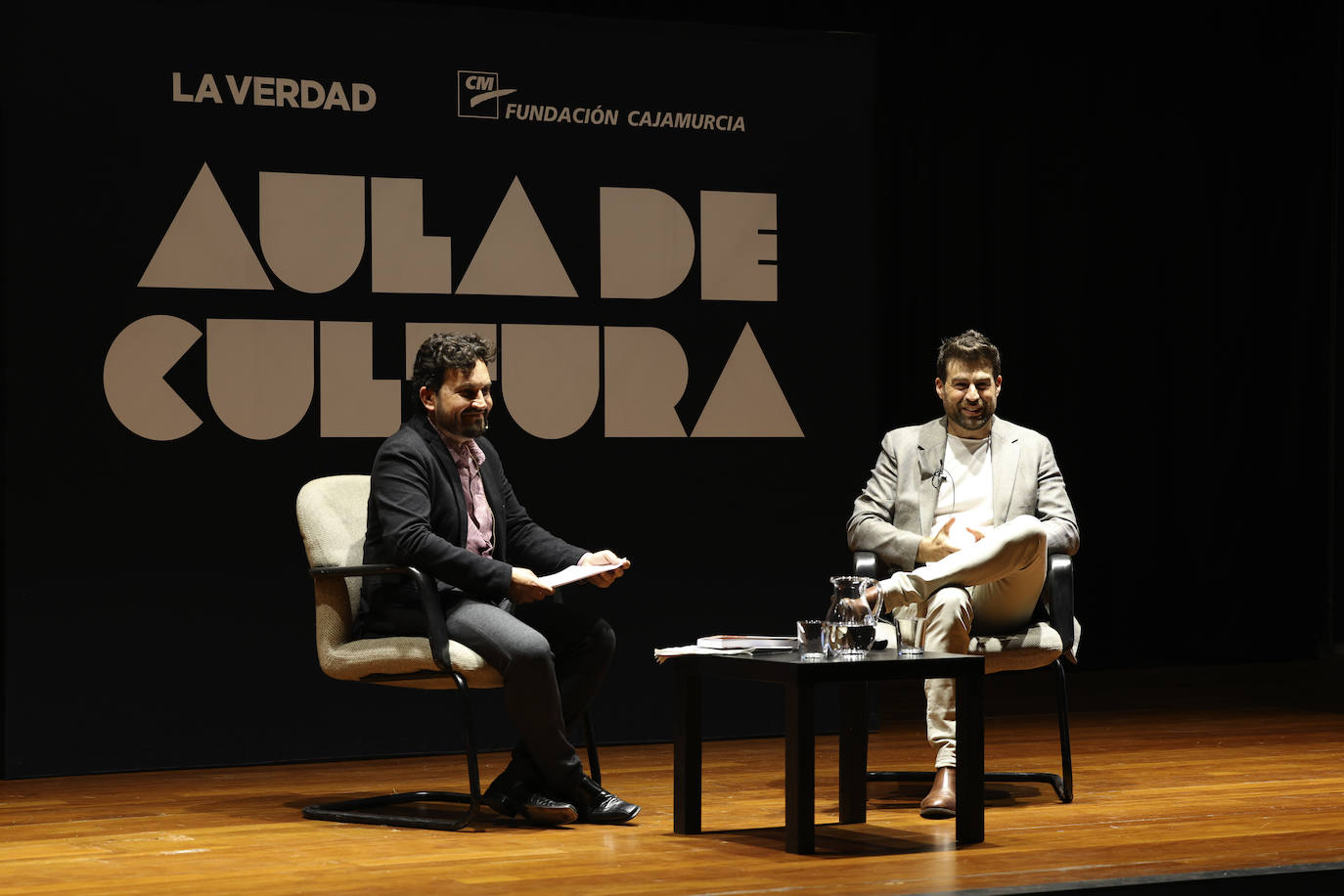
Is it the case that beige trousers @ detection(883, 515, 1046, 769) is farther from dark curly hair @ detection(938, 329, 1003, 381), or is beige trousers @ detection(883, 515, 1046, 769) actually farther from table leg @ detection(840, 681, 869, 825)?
dark curly hair @ detection(938, 329, 1003, 381)

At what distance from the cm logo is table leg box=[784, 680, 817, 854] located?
2.40 m

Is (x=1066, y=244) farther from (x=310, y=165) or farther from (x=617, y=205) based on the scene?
(x=310, y=165)

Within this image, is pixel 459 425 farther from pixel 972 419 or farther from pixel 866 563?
pixel 972 419

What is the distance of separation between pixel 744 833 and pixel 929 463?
4.00 feet

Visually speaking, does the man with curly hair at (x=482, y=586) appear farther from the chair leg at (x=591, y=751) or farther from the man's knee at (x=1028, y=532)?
the man's knee at (x=1028, y=532)

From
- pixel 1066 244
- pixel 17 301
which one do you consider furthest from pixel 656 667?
pixel 1066 244

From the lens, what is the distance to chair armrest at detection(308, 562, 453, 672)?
4.15 meters

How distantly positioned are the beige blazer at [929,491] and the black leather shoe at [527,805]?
1075 millimetres

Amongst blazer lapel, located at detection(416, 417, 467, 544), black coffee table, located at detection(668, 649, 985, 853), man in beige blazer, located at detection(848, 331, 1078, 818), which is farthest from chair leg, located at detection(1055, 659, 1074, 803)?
blazer lapel, located at detection(416, 417, 467, 544)

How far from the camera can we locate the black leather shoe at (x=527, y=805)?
4.19 m

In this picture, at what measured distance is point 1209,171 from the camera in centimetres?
809

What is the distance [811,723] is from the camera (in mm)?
3762

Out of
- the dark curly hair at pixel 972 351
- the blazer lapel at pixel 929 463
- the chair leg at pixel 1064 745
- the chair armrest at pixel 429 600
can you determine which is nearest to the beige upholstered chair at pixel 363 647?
the chair armrest at pixel 429 600

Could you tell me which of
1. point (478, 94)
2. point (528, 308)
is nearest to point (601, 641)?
point (528, 308)
